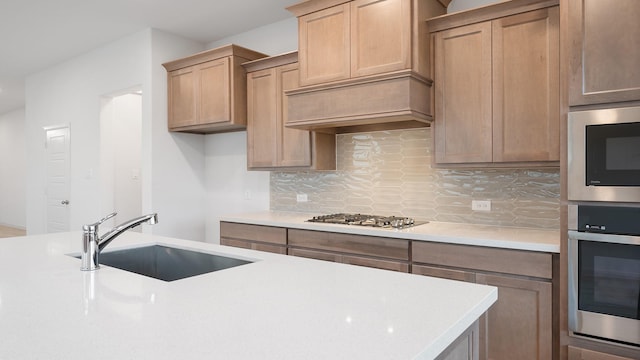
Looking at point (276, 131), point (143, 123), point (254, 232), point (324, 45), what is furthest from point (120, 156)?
point (324, 45)

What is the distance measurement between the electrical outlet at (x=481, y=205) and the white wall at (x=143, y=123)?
3.06 metres

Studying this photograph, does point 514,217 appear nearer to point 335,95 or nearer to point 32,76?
point 335,95

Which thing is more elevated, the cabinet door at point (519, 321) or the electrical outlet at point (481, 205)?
the electrical outlet at point (481, 205)

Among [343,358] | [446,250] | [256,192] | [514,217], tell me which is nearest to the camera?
[343,358]

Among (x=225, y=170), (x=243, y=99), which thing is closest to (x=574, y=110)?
(x=243, y=99)

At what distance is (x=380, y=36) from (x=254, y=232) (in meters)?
1.82

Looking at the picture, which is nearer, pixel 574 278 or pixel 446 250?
pixel 574 278

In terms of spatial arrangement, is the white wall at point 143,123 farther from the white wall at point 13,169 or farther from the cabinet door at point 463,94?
the white wall at point 13,169

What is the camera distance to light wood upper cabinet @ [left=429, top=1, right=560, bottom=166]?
8.00 ft

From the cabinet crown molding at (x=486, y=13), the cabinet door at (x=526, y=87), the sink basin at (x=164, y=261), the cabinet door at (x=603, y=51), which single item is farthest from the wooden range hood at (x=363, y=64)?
the sink basin at (x=164, y=261)

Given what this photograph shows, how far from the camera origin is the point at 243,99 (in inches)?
157

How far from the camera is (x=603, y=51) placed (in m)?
1.95

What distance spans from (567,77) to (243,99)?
276cm

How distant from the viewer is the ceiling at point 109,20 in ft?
12.5
